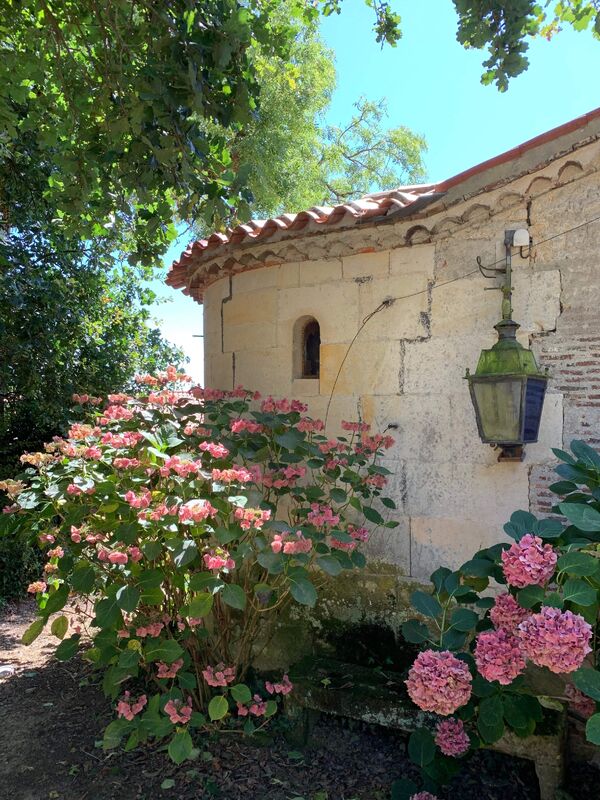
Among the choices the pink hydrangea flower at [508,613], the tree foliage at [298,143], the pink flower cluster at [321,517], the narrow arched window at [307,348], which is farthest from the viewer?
the tree foliage at [298,143]

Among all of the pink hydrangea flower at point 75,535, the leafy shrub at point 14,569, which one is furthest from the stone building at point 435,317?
the leafy shrub at point 14,569

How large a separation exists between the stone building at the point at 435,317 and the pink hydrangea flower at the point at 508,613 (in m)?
1.09

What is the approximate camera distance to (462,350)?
142 inches

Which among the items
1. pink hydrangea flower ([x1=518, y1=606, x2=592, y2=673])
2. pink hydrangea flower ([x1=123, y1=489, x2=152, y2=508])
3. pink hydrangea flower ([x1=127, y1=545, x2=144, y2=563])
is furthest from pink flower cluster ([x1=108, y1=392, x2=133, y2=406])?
pink hydrangea flower ([x1=518, y1=606, x2=592, y2=673])

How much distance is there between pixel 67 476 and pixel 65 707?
190 centimetres

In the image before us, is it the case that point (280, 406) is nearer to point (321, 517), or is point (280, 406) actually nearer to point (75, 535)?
point (321, 517)

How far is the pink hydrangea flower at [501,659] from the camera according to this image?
7.24ft

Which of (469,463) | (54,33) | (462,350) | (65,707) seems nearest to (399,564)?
(469,463)

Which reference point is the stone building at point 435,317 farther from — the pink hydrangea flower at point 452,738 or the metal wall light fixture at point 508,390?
the pink hydrangea flower at point 452,738

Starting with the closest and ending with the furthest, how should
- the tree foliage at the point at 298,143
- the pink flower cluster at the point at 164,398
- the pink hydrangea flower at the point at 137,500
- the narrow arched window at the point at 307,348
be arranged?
the pink hydrangea flower at the point at 137,500
the pink flower cluster at the point at 164,398
the narrow arched window at the point at 307,348
the tree foliage at the point at 298,143

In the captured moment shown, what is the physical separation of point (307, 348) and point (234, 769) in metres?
2.75

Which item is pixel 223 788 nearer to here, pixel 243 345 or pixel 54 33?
pixel 243 345

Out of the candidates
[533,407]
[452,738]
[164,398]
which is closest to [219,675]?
[452,738]

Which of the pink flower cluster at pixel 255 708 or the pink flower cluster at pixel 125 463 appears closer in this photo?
the pink flower cluster at pixel 125 463
